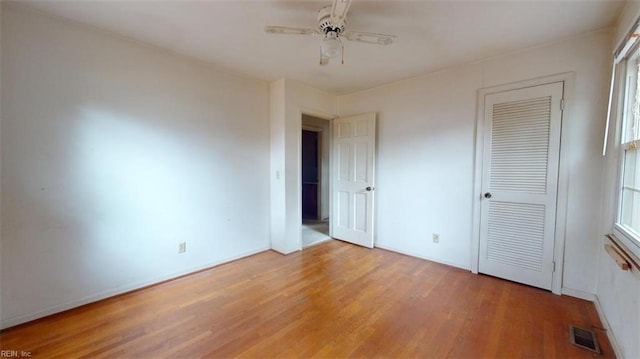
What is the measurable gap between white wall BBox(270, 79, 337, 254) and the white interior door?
0.74 meters

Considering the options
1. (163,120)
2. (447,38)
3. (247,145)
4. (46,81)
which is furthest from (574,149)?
(46,81)

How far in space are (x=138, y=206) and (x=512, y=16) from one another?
358 cm

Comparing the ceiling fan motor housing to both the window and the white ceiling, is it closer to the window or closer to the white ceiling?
the white ceiling

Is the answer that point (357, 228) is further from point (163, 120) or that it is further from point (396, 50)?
point (163, 120)

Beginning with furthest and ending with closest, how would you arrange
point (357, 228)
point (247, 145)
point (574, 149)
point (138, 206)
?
point (357, 228) < point (247, 145) < point (138, 206) < point (574, 149)

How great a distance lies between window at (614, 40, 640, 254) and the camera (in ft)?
5.36

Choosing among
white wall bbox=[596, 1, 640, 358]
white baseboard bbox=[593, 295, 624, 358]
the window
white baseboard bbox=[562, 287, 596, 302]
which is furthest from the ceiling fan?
white baseboard bbox=[562, 287, 596, 302]

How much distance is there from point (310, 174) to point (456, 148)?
12.0 ft

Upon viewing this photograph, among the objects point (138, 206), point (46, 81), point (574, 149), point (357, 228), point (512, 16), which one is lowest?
point (357, 228)

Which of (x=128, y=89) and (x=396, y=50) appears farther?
(x=396, y=50)

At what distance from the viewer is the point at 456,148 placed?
114 inches

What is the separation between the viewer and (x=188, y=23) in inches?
80.7

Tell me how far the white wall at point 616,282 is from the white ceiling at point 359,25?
466 millimetres

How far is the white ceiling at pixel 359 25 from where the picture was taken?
1.81m
